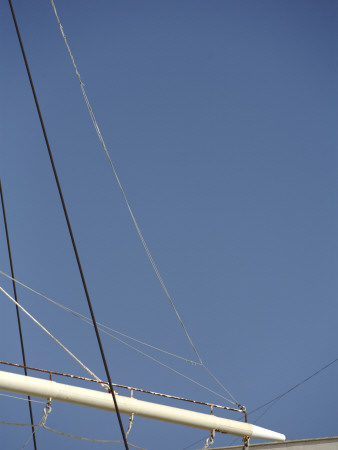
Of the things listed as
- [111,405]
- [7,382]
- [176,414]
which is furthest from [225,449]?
[7,382]

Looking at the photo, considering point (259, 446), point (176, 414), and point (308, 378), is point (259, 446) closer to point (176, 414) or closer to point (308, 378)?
point (176, 414)

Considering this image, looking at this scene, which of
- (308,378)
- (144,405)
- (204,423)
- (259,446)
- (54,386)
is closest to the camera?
(54,386)

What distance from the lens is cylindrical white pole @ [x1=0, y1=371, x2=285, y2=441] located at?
548 inches

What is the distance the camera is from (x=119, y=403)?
15805mm

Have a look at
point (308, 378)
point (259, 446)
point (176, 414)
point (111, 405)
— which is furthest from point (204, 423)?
point (308, 378)

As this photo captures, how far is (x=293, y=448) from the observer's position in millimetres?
27484

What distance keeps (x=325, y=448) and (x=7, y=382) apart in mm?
19309

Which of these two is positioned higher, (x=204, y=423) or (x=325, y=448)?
(x=325, y=448)

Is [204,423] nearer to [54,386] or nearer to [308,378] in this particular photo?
[54,386]

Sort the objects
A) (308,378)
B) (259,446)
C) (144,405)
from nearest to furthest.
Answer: (144,405)
(259,446)
(308,378)

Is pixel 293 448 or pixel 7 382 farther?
pixel 293 448

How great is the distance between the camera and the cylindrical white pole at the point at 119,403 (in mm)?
13926

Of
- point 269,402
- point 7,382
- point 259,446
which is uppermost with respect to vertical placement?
point 269,402

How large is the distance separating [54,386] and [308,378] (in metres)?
33.3
